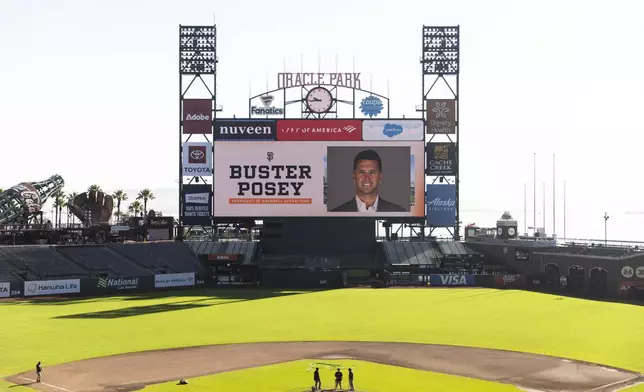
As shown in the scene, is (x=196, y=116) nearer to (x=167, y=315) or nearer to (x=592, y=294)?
(x=167, y=315)

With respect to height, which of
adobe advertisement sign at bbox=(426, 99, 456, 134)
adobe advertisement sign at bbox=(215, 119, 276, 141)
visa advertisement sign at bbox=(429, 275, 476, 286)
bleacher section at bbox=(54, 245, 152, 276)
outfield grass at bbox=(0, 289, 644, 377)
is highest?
adobe advertisement sign at bbox=(426, 99, 456, 134)

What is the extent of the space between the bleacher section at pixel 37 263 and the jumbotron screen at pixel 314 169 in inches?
865

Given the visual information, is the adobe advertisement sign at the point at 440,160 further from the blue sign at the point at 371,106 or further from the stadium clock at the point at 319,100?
the stadium clock at the point at 319,100

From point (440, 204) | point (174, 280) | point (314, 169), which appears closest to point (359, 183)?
point (314, 169)

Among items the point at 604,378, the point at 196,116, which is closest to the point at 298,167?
the point at 196,116

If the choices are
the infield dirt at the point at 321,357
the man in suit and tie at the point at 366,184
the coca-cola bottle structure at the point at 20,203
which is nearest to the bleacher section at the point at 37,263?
the coca-cola bottle structure at the point at 20,203

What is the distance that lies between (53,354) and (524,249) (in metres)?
70.1

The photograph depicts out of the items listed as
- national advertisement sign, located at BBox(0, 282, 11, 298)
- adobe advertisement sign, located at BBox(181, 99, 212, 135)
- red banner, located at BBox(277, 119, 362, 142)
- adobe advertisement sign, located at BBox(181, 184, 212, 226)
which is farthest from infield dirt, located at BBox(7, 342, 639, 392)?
adobe advertisement sign, located at BBox(181, 99, 212, 135)

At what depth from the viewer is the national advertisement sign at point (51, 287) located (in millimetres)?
85188

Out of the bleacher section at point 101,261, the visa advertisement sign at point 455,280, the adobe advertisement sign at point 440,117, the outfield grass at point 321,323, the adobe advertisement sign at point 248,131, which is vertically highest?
the adobe advertisement sign at point 440,117

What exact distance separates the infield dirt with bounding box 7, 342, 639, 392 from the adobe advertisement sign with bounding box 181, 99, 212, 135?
54.6 m

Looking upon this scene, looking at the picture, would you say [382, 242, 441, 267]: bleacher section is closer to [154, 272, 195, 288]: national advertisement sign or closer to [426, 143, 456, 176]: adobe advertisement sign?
[426, 143, 456, 176]: adobe advertisement sign

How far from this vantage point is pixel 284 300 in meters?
86.3

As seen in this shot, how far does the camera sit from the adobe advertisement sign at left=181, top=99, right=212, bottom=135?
346 feet
